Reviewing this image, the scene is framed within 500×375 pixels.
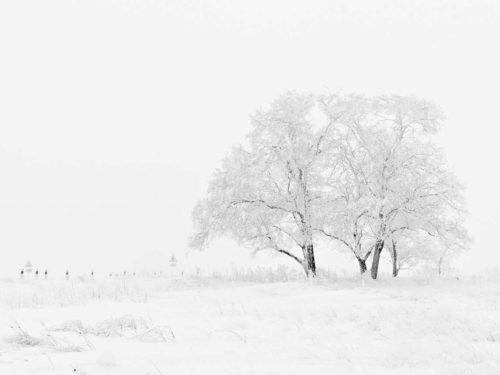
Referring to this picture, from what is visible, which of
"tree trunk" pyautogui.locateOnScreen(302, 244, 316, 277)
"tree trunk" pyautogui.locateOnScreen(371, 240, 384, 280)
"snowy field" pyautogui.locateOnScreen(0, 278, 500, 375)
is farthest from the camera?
"tree trunk" pyautogui.locateOnScreen(302, 244, 316, 277)

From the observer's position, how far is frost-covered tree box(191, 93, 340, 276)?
24.3 meters

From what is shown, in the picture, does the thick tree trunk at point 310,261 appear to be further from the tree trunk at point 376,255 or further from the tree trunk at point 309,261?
the tree trunk at point 376,255

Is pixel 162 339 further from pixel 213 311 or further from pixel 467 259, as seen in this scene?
pixel 467 259

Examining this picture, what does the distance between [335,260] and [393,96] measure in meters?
28.3

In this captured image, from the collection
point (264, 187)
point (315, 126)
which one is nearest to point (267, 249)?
point (264, 187)

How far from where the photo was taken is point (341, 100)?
2488 cm

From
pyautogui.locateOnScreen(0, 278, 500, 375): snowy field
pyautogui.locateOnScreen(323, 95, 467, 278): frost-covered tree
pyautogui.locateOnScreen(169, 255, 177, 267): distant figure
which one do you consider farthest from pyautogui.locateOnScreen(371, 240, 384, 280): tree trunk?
pyautogui.locateOnScreen(169, 255, 177, 267): distant figure

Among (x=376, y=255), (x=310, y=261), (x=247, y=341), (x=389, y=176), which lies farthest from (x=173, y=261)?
(x=247, y=341)

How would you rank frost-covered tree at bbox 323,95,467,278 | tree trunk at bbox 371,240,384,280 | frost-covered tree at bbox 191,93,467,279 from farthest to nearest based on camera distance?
1. tree trunk at bbox 371,240,384,280
2. frost-covered tree at bbox 191,93,467,279
3. frost-covered tree at bbox 323,95,467,278

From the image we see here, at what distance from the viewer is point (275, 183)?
2475cm

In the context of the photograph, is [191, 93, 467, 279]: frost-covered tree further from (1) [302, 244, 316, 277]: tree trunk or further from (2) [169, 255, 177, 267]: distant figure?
(2) [169, 255, 177, 267]: distant figure

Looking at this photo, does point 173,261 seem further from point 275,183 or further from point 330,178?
point 330,178

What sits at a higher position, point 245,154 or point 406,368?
point 245,154

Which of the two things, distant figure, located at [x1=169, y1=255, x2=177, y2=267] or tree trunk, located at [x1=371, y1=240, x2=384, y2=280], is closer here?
tree trunk, located at [x1=371, y1=240, x2=384, y2=280]
